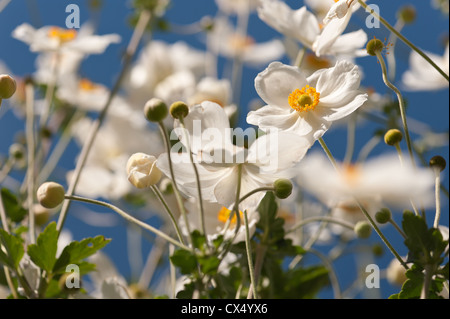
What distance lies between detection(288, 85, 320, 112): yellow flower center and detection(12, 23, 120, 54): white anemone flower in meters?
0.38

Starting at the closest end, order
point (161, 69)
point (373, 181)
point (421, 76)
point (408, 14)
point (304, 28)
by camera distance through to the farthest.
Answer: point (373, 181) → point (304, 28) → point (421, 76) → point (408, 14) → point (161, 69)

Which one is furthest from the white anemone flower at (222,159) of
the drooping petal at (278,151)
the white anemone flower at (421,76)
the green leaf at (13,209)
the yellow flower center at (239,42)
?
the yellow flower center at (239,42)

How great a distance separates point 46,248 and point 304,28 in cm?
33

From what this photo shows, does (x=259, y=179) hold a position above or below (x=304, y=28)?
below

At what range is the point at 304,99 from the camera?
45cm

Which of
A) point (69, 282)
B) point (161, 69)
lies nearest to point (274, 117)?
point (69, 282)

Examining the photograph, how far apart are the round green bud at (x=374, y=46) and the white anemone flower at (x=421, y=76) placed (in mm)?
284

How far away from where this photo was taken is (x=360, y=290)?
744mm

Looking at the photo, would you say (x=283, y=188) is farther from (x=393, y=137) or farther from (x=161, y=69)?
(x=161, y=69)

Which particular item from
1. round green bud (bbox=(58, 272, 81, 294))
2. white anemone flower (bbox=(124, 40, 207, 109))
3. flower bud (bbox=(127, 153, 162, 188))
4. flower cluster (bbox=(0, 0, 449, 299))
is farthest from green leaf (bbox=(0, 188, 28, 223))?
white anemone flower (bbox=(124, 40, 207, 109))

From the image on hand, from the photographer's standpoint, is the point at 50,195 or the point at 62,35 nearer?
the point at 50,195

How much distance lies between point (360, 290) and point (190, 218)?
30cm

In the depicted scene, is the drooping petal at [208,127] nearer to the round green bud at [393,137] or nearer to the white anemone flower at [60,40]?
the round green bud at [393,137]

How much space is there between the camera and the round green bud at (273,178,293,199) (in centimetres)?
42
